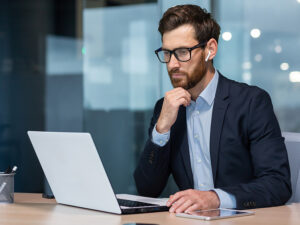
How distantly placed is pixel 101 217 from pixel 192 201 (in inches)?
11.2

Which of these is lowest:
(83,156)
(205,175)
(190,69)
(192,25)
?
(205,175)

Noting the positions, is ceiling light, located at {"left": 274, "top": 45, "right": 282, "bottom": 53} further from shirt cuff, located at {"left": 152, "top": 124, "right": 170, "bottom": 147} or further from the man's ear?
shirt cuff, located at {"left": 152, "top": 124, "right": 170, "bottom": 147}

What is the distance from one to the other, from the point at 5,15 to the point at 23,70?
23.5 inches

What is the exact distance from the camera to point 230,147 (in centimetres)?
222

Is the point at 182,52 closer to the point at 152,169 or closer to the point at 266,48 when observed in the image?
the point at 152,169

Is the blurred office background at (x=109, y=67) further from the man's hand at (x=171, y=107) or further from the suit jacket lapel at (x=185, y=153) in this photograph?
the man's hand at (x=171, y=107)

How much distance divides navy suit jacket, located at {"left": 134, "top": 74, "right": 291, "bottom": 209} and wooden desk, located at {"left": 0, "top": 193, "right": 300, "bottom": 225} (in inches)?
10.4

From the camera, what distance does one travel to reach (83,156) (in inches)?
65.6


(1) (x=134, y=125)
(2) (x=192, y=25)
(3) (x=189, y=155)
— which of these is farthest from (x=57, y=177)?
(1) (x=134, y=125)

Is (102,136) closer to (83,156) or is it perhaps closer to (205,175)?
(205,175)

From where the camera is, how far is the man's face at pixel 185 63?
7.32ft

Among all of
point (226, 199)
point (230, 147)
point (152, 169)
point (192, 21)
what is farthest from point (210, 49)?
point (226, 199)

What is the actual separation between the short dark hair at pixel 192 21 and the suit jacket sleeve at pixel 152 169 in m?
0.46

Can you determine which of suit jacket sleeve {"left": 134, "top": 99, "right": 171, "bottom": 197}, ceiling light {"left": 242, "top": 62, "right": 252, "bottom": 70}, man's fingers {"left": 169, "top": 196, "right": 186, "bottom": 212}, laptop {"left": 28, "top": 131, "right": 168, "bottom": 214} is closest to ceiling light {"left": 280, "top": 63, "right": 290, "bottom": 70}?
ceiling light {"left": 242, "top": 62, "right": 252, "bottom": 70}
